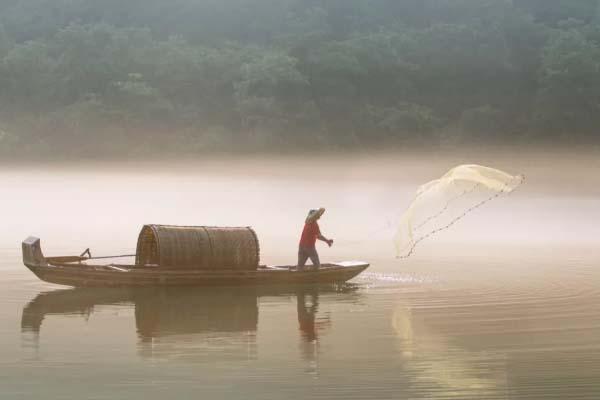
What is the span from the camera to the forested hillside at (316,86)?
309 feet

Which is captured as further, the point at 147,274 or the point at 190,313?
the point at 147,274

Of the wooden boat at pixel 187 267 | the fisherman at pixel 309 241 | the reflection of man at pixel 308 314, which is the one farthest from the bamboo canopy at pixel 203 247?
the reflection of man at pixel 308 314

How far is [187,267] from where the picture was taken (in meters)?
26.6

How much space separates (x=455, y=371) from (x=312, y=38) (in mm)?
81776

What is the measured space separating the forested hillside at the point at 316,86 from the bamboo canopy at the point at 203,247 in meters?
66.2

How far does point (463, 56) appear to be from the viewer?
326ft

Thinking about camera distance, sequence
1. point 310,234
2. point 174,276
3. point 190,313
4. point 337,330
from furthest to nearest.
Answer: point 310,234 < point 174,276 < point 190,313 < point 337,330

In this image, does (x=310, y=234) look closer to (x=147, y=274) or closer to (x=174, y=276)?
(x=174, y=276)

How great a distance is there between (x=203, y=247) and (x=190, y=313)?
3.39 meters

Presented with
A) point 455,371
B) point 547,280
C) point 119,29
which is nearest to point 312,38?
point 119,29

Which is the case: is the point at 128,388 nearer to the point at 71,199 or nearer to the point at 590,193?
the point at 71,199

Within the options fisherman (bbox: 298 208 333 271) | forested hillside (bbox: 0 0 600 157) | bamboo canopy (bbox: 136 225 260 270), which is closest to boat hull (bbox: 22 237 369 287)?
bamboo canopy (bbox: 136 225 260 270)

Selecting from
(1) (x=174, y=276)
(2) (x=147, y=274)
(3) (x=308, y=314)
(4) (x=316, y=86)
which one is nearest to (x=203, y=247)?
(1) (x=174, y=276)

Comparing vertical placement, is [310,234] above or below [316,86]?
below
